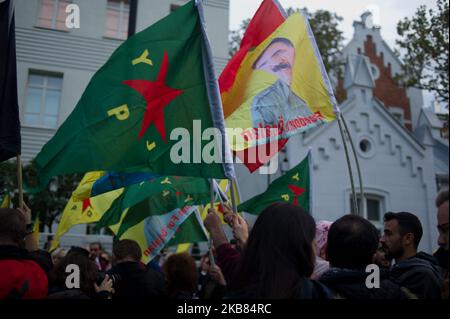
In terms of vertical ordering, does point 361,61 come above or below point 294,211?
above

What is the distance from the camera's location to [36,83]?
15.2 metres

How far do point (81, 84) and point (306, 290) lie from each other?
48.5ft

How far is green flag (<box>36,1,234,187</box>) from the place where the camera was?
422 cm

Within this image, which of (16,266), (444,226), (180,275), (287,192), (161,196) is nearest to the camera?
(444,226)

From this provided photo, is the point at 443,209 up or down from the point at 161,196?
down

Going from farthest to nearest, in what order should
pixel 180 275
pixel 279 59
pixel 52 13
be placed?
pixel 52 13 < pixel 279 59 < pixel 180 275

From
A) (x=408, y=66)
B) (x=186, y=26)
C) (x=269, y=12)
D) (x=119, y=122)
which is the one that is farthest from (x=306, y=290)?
(x=408, y=66)

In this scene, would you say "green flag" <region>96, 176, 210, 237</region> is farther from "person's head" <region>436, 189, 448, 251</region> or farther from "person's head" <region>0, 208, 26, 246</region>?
"person's head" <region>436, 189, 448, 251</region>

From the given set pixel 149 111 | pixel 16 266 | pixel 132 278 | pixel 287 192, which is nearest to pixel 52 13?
pixel 287 192

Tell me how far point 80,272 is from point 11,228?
82 cm

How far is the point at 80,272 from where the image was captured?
12.1 feet

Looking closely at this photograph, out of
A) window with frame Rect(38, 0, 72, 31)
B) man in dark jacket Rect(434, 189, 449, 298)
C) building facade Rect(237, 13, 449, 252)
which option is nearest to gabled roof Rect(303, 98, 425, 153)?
building facade Rect(237, 13, 449, 252)

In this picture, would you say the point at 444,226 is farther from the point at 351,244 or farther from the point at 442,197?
the point at 351,244
